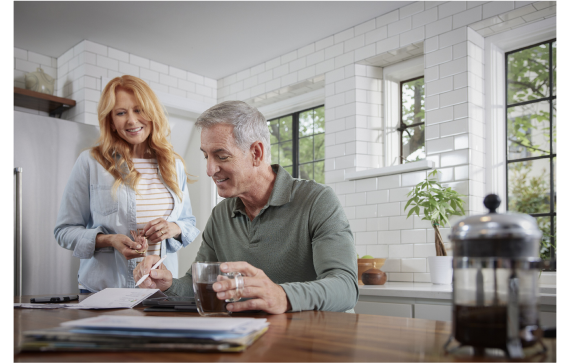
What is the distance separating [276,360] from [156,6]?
3509 millimetres

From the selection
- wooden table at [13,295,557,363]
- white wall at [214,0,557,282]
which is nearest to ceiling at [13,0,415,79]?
white wall at [214,0,557,282]

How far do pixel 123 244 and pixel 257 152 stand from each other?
0.66 metres

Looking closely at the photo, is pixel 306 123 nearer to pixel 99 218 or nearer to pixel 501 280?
pixel 99 218

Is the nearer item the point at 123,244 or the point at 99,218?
the point at 123,244

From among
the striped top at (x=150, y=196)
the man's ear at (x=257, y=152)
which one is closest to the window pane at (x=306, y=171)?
the striped top at (x=150, y=196)

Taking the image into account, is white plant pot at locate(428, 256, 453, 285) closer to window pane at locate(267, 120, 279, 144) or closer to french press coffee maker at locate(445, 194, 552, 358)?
french press coffee maker at locate(445, 194, 552, 358)

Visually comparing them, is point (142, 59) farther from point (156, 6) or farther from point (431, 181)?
point (431, 181)

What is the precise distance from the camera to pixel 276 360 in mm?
677

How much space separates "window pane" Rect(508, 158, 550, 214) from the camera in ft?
10.0

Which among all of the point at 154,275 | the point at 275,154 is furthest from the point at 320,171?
the point at 154,275

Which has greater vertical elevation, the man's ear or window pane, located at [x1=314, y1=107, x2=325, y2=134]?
window pane, located at [x1=314, y1=107, x2=325, y2=134]

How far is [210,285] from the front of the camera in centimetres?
109

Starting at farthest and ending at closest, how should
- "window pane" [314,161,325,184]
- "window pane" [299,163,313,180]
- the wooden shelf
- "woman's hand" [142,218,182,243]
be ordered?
"window pane" [299,163,313,180] → "window pane" [314,161,325,184] → the wooden shelf → "woman's hand" [142,218,182,243]
